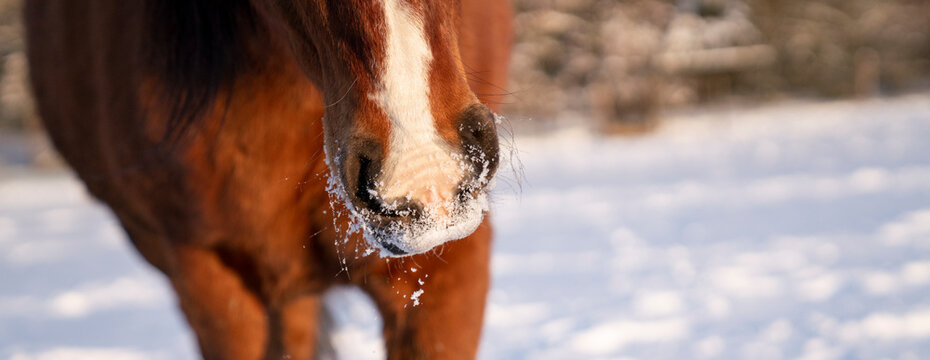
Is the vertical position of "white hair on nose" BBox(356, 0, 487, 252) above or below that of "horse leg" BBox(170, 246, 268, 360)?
above

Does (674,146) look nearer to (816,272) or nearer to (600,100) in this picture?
(600,100)

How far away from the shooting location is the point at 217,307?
6.25 ft

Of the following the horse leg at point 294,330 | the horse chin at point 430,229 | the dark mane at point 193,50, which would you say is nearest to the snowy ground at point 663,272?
the horse leg at point 294,330

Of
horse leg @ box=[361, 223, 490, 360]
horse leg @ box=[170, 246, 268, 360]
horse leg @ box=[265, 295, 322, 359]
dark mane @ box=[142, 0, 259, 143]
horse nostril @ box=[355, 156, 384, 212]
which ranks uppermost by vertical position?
horse nostril @ box=[355, 156, 384, 212]

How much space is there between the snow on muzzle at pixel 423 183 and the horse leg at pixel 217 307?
89cm

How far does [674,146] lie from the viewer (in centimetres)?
1224

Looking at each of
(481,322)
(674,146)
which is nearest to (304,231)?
(481,322)

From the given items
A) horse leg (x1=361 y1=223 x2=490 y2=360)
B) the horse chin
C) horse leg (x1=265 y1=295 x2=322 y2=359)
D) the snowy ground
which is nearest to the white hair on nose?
the horse chin

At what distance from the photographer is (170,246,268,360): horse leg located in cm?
187

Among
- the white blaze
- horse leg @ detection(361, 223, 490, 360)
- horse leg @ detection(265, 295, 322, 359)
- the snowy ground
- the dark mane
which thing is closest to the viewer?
the white blaze

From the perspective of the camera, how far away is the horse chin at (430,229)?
44.0 inches

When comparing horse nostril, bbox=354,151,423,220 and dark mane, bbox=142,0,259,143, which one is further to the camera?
dark mane, bbox=142,0,259,143

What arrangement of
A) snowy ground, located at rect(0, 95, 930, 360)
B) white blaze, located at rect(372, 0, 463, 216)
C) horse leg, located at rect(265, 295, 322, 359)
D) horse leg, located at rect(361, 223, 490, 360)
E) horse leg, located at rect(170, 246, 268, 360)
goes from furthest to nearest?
snowy ground, located at rect(0, 95, 930, 360)
horse leg, located at rect(265, 295, 322, 359)
horse leg, located at rect(170, 246, 268, 360)
horse leg, located at rect(361, 223, 490, 360)
white blaze, located at rect(372, 0, 463, 216)

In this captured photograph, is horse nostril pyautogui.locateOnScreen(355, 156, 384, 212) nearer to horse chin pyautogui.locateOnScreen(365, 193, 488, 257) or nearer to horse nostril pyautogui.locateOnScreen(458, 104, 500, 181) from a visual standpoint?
horse chin pyautogui.locateOnScreen(365, 193, 488, 257)
